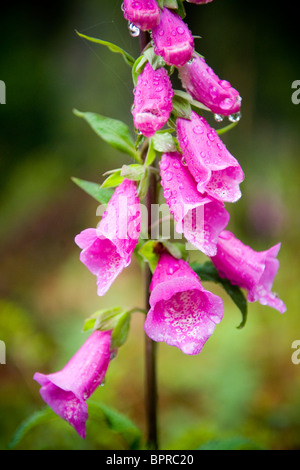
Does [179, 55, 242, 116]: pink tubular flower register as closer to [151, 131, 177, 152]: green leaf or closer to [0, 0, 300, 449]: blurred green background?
[151, 131, 177, 152]: green leaf

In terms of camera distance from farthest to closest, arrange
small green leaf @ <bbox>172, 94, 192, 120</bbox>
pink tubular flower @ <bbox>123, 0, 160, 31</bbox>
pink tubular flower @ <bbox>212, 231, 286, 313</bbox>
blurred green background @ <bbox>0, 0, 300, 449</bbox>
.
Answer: blurred green background @ <bbox>0, 0, 300, 449</bbox> < pink tubular flower @ <bbox>212, 231, 286, 313</bbox> < small green leaf @ <bbox>172, 94, 192, 120</bbox> < pink tubular flower @ <bbox>123, 0, 160, 31</bbox>

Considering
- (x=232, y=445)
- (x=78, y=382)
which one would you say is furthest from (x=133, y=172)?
(x=232, y=445)

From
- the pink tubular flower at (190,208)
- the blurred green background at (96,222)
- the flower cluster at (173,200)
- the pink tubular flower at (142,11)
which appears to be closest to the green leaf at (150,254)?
the flower cluster at (173,200)

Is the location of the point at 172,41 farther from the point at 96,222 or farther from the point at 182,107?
the point at 96,222

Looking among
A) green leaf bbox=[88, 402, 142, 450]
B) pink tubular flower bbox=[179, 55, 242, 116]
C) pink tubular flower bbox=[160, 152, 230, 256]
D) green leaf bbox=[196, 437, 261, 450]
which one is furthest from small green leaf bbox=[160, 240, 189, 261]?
green leaf bbox=[196, 437, 261, 450]

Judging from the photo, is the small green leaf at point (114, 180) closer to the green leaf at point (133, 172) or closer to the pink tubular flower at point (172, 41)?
the green leaf at point (133, 172)
